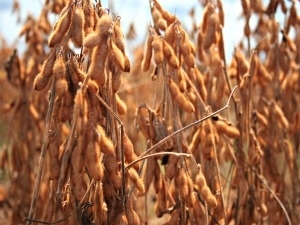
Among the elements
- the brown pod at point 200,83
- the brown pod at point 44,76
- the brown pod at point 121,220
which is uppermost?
the brown pod at point 200,83

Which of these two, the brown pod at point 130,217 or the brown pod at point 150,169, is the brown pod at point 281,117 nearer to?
the brown pod at point 150,169

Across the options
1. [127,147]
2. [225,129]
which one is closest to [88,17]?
[127,147]

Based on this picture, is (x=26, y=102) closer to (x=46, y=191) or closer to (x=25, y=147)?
(x=25, y=147)

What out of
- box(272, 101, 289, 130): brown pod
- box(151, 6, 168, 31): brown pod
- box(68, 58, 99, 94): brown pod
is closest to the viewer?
box(68, 58, 99, 94): brown pod

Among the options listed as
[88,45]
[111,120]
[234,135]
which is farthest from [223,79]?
[88,45]

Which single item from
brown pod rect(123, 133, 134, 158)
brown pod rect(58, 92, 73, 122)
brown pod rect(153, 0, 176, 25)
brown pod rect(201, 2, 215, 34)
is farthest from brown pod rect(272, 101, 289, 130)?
brown pod rect(58, 92, 73, 122)

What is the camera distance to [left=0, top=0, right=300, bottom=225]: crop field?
4.09 feet

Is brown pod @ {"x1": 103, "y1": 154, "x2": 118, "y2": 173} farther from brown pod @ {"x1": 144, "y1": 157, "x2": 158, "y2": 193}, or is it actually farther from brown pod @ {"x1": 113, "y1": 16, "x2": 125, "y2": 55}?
brown pod @ {"x1": 144, "y1": 157, "x2": 158, "y2": 193}

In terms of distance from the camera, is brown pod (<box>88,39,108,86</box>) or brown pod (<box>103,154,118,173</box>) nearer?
brown pod (<box>88,39,108,86</box>)

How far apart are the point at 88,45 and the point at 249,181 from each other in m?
0.97

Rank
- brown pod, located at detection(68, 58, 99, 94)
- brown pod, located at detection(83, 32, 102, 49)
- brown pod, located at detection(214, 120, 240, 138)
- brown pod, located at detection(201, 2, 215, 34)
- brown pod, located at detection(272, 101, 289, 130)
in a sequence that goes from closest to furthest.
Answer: brown pod, located at detection(83, 32, 102, 49), brown pod, located at detection(68, 58, 99, 94), brown pod, located at detection(214, 120, 240, 138), brown pod, located at detection(201, 2, 215, 34), brown pod, located at detection(272, 101, 289, 130)

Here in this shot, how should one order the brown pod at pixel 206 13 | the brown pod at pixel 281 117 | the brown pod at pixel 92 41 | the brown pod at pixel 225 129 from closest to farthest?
the brown pod at pixel 92 41
the brown pod at pixel 225 129
the brown pod at pixel 206 13
the brown pod at pixel 281 117

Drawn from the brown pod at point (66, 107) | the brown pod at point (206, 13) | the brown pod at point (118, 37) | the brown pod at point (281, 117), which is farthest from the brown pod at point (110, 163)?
the brown pod at point (281, 117)

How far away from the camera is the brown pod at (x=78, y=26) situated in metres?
1.25
